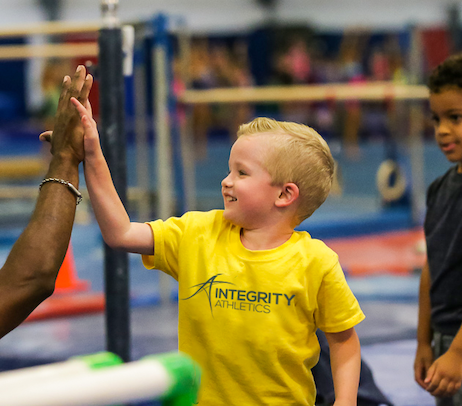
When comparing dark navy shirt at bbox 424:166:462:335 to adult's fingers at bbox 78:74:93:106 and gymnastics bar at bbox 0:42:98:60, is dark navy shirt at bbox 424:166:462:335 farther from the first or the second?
gymnastics bar at bbox 0:42:98:60

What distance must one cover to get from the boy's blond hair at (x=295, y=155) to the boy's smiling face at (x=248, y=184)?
0.5 inches

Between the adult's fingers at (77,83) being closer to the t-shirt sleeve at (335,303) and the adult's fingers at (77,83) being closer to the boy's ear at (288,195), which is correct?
the boy's ear at (288,195)

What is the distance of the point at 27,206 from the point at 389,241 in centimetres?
377

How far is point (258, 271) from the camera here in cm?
111

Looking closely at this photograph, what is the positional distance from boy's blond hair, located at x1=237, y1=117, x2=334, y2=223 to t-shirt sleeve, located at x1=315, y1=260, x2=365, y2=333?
0.54ft

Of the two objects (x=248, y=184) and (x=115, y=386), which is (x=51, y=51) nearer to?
(x=248, y=184)

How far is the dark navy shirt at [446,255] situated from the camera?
1508 mm

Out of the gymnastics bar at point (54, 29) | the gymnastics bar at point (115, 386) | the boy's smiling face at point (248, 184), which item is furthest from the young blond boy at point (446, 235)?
the gymnastics bar at point (54, 29)

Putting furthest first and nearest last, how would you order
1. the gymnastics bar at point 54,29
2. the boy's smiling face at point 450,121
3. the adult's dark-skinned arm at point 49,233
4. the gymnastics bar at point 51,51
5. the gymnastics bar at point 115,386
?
the gymnastics bar at point 51,51 → the gymnastics bar at point 54,29 → the boy's smiling face at point 450,121 → the adult's dark-skinned arm at point 49,233 → the gymnastics bar at point 115,386

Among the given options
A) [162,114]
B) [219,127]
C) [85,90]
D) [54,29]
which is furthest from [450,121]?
[219,127]

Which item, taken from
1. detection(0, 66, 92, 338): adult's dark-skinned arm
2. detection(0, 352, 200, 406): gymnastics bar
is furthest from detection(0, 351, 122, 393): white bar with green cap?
detection(0, 66, 92, 338): adult's dark-skinned arm

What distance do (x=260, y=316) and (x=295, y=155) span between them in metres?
0.29

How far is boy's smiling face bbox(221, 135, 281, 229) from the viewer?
3.79 ft

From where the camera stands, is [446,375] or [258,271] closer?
[258,271]
